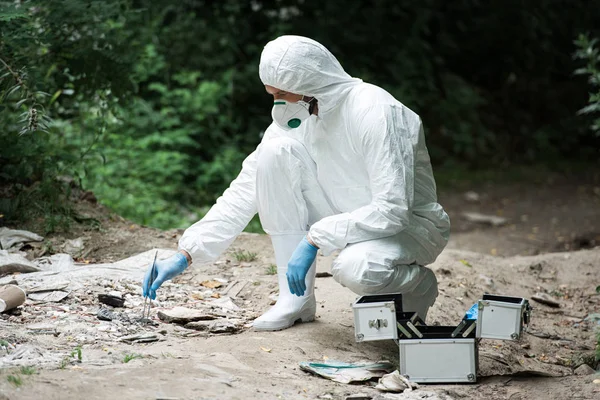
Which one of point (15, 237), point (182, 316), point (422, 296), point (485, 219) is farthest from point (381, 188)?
point (485, 219)

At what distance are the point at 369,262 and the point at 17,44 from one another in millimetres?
2390

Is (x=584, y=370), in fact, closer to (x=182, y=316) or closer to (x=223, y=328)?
(x=223, y=328)

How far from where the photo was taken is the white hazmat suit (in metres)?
2.98

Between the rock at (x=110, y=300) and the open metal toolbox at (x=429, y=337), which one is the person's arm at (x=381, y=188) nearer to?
the open metal toolbox at (x=429, y=337)

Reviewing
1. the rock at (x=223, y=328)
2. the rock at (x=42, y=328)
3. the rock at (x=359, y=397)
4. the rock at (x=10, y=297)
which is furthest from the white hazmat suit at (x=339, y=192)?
the rock at (x=10, y=297)

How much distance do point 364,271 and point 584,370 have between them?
106 cm

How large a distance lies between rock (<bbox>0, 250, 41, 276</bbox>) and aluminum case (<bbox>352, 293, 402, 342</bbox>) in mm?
1809

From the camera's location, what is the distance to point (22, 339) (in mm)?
2934

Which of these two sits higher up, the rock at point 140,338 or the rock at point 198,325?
the rock at point 140,338

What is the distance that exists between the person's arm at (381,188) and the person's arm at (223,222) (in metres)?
0.48

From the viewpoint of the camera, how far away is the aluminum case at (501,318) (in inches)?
109

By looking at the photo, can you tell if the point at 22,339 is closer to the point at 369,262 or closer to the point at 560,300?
the point at 369,262

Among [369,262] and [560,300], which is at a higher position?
[369,262]

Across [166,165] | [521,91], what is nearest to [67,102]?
[166,165]
